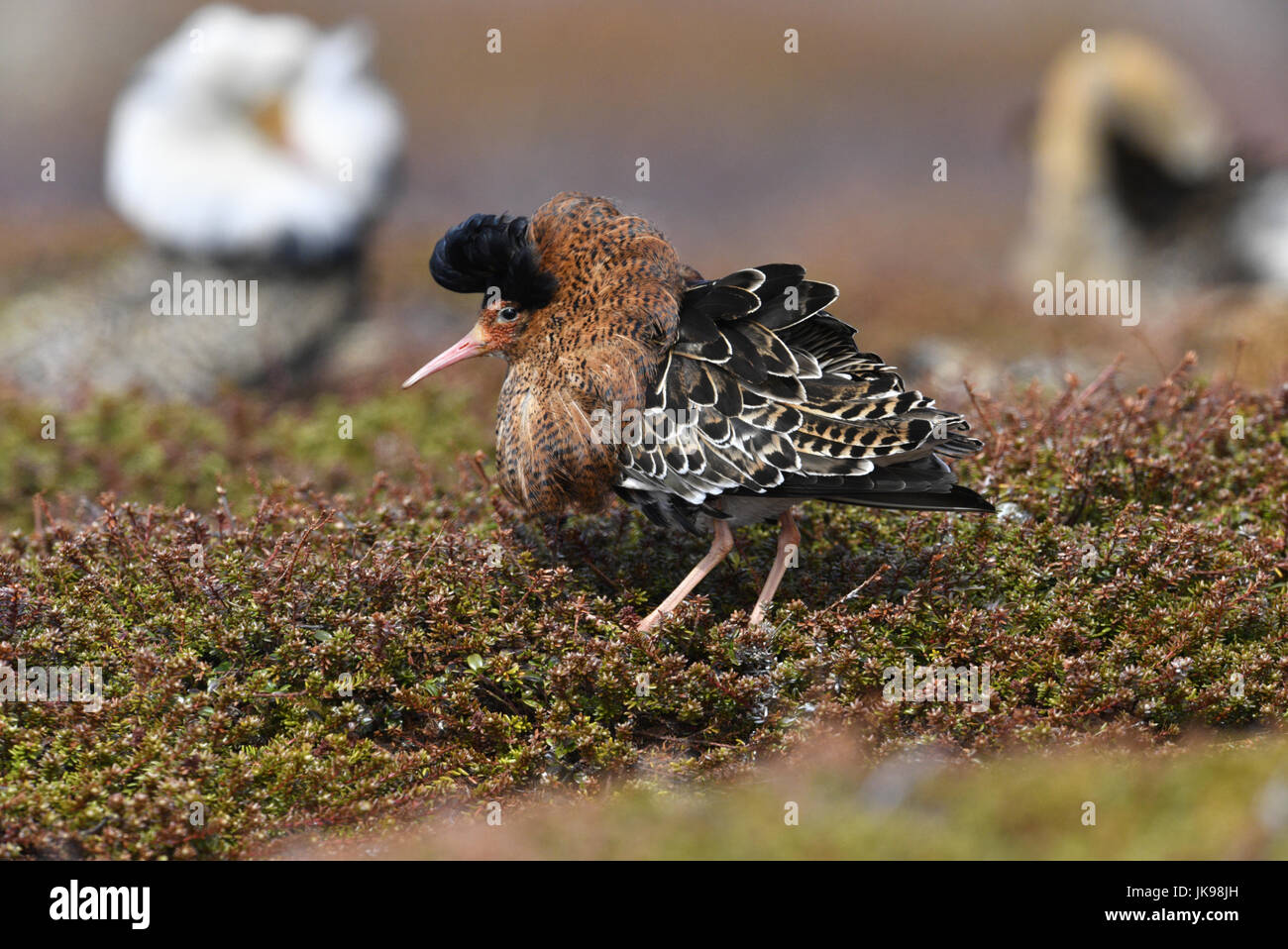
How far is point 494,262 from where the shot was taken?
550 cm

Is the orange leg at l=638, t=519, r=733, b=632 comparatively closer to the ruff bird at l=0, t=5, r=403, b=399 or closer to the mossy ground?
the mossy ground

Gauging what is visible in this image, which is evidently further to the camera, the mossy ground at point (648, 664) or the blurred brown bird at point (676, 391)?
the blurred brown bird at point (676, 391)

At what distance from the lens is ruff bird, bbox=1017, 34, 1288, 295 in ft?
48.7

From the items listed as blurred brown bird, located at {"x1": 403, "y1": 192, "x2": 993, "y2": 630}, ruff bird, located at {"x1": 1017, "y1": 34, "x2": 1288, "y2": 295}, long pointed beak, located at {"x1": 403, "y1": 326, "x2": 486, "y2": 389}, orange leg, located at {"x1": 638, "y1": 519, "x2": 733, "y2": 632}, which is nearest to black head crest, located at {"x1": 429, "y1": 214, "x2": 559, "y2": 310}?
blurred brown bird, located at {"x1": 403, "y1": 192, "x2": 993, "y2": 630}

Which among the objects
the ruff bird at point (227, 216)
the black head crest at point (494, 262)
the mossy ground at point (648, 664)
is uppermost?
the ruff bird at point (227, 216)

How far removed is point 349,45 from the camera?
43.4 feet

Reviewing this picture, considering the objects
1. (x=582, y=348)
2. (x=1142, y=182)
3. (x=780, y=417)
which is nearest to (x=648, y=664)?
(x=780, y=417)

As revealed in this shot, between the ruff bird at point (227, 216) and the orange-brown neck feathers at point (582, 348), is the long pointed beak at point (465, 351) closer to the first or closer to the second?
the orange-brown neck feathers at point (582, 348)

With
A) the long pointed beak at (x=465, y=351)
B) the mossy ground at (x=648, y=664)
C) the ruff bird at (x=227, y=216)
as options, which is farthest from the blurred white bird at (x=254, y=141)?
the long pointed beak at (x=465, y=351)

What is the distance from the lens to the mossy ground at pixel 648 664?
4.18 meters

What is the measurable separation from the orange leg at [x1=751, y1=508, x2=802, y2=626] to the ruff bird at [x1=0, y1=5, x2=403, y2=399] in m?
7.74
